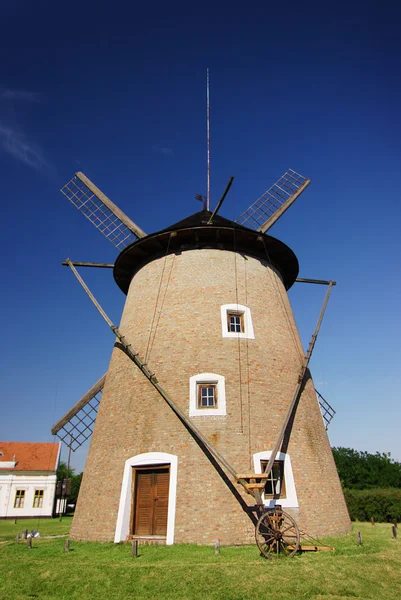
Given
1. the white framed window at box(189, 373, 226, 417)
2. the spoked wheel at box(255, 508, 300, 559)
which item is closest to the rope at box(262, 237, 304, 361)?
the white framed window at box(189, 373, 226, 417)

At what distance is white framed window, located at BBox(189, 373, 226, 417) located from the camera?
35.0ft

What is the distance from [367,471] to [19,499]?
3494cm

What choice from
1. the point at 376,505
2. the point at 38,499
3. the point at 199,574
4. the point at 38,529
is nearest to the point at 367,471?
the point at 376,505

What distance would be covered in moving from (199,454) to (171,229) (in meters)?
6.99

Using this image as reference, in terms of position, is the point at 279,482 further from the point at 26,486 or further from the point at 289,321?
the point at 26,486

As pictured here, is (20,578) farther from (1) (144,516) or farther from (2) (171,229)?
(2) (171,229)

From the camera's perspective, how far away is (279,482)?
34.1 ft

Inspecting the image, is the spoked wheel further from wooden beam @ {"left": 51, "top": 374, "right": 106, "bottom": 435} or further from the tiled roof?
the tiled roof

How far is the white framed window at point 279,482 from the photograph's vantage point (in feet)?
32.9

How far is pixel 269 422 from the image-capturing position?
35.5 ft

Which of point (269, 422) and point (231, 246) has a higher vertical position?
point (231, 246)

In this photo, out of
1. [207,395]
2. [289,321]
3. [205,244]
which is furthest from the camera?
[289,321]

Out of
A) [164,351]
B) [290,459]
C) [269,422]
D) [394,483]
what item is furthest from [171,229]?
[394,483]

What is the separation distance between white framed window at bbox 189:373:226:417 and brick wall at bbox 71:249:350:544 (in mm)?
157
